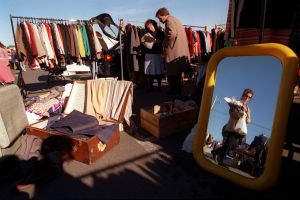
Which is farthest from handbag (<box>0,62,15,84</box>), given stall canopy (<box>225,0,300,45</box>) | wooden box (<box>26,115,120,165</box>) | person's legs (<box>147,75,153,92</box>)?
stall canopy (<box>225,0,300,45</box>)

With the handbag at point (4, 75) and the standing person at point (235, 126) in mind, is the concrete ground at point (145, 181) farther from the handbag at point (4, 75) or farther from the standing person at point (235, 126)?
the handbag at point (4, 75)

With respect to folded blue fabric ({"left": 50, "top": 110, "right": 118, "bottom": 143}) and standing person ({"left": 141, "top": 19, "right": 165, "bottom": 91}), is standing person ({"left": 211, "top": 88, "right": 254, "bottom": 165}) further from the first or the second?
standing person ({"left": 141, "top": 19, "right": 165, "bottom": 91})

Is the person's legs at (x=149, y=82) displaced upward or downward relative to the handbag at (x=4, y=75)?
downward

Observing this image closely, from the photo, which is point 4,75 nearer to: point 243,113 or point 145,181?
point 145,181

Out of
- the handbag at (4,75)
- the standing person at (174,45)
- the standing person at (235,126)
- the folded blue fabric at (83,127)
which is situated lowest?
the folded blue fabric at (83,127)

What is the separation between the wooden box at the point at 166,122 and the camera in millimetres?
3600

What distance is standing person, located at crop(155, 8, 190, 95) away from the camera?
16.7 ft

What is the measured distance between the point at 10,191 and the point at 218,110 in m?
2.28

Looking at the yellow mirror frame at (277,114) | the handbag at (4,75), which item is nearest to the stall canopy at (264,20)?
the yellow mirror frame at (277,114)

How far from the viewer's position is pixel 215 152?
8.25 ft

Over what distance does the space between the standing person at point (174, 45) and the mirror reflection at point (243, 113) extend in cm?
267

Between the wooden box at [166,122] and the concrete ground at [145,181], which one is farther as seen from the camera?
the wooden box at [166,122]

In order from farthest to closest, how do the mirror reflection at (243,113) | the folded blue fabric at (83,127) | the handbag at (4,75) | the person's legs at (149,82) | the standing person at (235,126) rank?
the person's legs at (149,82) < the handbag at (4,75) < the folded blue fabric at (83,127) < the standing person at (235,126) < the mirror reflection at (243,113)


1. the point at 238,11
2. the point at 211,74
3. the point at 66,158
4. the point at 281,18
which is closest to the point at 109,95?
the point at 66,158
